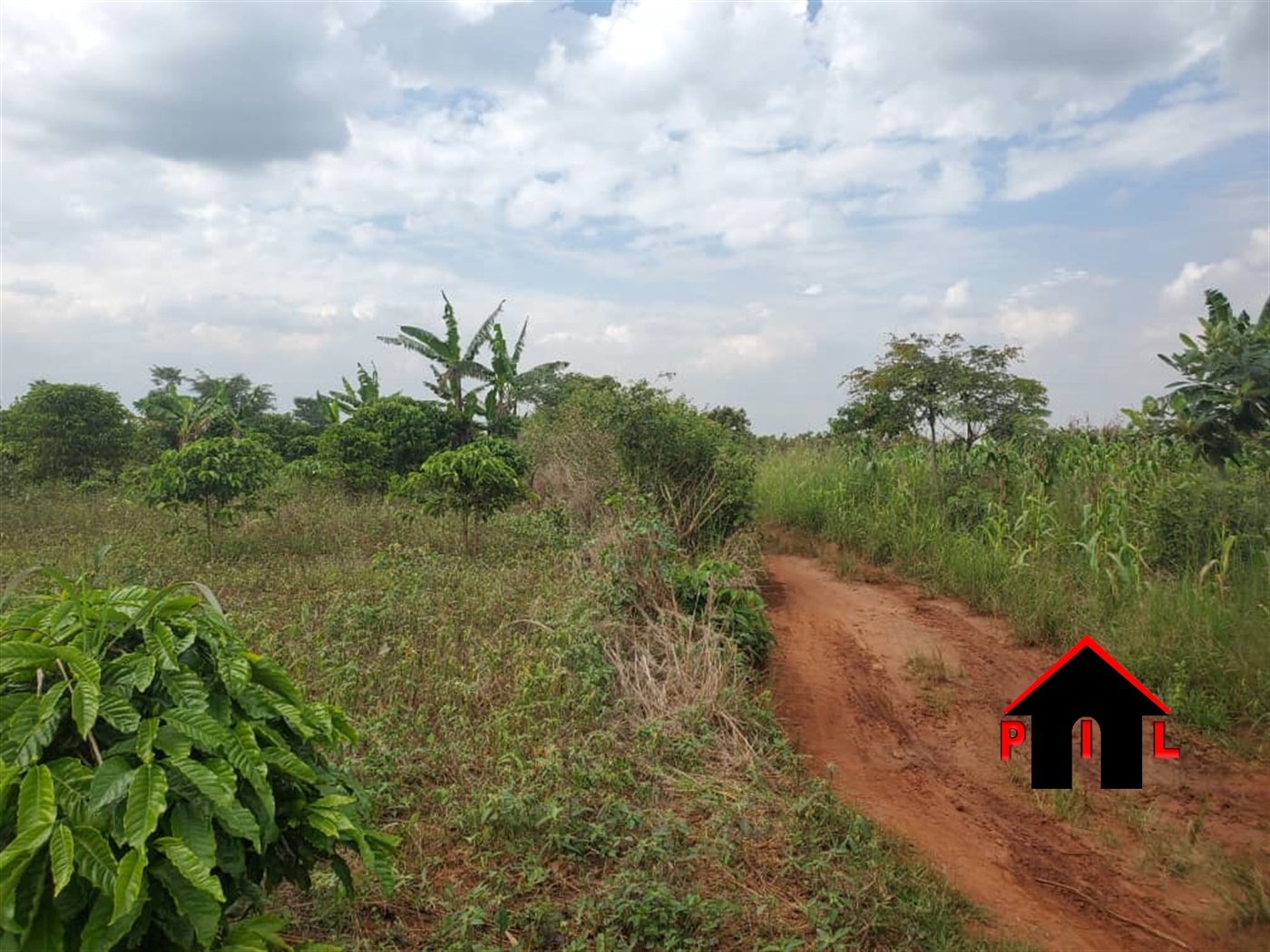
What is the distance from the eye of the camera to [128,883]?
153 centimetres

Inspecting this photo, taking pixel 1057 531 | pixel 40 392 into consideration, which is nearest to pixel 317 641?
pixel 1057 531

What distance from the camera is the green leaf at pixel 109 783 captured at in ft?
5.32

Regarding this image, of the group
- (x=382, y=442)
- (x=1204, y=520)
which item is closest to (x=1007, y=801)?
(x=1204, y=520)

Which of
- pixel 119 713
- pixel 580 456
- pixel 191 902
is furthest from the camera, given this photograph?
pixel 580 456

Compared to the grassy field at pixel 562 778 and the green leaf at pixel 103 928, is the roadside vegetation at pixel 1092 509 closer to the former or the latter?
the grassy field at pixel 562 778

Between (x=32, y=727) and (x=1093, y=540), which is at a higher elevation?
(x=32, y=727)

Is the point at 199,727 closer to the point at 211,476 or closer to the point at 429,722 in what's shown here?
the point at 429,722

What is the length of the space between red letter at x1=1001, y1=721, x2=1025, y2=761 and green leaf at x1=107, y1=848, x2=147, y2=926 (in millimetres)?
5675

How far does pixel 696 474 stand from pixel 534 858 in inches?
244

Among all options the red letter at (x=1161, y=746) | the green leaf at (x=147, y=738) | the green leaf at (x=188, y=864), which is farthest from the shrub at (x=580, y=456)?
the green leaf at (x=188, y=864)

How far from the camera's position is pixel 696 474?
31.3 feet

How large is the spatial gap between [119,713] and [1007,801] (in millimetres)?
5186

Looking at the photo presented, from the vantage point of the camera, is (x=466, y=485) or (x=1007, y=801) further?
(x=466, y=485)

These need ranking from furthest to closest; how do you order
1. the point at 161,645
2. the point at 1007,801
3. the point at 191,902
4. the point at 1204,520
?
the point at 1204,520 < the point at 1007,801 < the point at 161,645 < the point at 191,902
